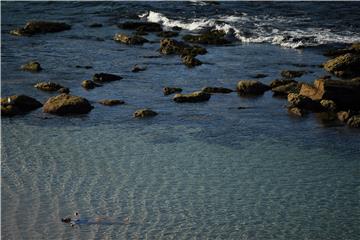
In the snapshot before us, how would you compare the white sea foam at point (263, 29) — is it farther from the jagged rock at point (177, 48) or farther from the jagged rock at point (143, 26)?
the jagged rock at point (177, 48)

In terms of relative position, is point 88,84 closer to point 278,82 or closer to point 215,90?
point 215,90

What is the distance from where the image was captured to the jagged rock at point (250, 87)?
30719 millimetres

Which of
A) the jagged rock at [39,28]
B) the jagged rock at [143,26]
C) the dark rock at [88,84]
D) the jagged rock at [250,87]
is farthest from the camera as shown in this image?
the jagged rock at [143,26]

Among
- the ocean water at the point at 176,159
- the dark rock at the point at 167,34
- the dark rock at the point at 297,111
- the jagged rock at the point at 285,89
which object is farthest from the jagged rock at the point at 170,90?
the dark rock at the point at 167,34

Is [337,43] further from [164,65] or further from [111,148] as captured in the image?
[111,148]

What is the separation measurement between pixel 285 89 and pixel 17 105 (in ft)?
38.3

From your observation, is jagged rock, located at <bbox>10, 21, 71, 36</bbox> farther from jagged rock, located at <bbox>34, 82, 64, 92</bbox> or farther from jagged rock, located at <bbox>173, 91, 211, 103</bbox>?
jagged rock, located at <bbox>173, 91, 211, 103</bbox>

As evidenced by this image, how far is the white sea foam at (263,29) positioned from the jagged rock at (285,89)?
9329 mm

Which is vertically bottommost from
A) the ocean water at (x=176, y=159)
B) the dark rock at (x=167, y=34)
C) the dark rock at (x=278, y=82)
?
the ocean water at (x=176, y=159)

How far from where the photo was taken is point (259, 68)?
34781 millimetres

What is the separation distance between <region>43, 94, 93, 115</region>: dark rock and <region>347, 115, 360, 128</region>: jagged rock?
10.5 m

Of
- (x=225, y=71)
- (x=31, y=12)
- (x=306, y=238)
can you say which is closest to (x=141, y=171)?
(x=306, y=238)

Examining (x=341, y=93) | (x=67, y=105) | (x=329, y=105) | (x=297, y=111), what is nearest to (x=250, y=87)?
(x=297, y=111)

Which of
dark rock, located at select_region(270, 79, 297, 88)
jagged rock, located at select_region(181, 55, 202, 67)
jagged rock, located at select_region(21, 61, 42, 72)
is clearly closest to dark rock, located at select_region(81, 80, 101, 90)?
jagged rock, located at select_region(21, 61, 42, 72)
